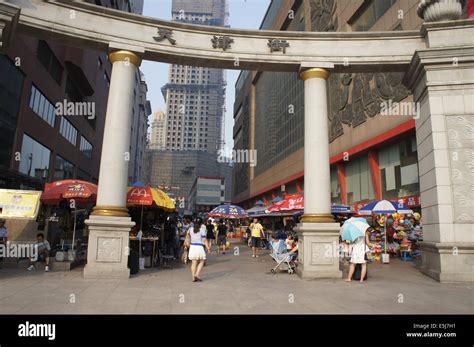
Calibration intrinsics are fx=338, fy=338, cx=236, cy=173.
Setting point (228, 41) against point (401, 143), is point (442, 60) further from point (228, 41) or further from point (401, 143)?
point (401, 143)

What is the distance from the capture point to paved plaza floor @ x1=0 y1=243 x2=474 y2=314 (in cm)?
650

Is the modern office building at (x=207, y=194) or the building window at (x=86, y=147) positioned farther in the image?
the modern office building at (x=207, y=194)

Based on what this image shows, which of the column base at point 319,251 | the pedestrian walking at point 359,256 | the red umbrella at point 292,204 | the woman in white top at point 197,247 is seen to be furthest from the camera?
the red umbrella at point 292,204

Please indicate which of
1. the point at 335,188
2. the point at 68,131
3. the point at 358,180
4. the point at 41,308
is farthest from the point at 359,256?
the point at 68,131

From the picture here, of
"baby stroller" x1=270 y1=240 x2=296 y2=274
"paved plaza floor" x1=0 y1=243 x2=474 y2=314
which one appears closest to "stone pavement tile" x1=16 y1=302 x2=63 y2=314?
"paved plaza floor" x1=0 y1=243 x2=474 y2=314

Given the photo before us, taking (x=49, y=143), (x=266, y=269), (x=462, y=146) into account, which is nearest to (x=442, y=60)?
(x=462, y=146)

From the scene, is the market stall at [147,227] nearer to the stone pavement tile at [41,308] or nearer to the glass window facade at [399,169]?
the stone pavement tile at [41,308]

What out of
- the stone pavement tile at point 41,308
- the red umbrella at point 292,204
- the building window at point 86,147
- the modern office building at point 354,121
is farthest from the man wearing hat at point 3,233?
the building window at point 86,147

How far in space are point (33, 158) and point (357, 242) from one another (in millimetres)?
25309

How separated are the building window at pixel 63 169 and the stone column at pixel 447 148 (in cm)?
3088

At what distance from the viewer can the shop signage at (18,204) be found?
1198 centimetres

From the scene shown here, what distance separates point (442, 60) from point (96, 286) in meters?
12.3

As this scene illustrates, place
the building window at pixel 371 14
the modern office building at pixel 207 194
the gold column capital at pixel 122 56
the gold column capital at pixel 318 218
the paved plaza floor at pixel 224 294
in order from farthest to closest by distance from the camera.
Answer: the modern office building at pixel 207 194 < the building window at pixel 371 14 < the gold column capital at pixel 122 56 < the gold column capital at pixel 318 218 < the paved plaza floor at pixel 224 294
